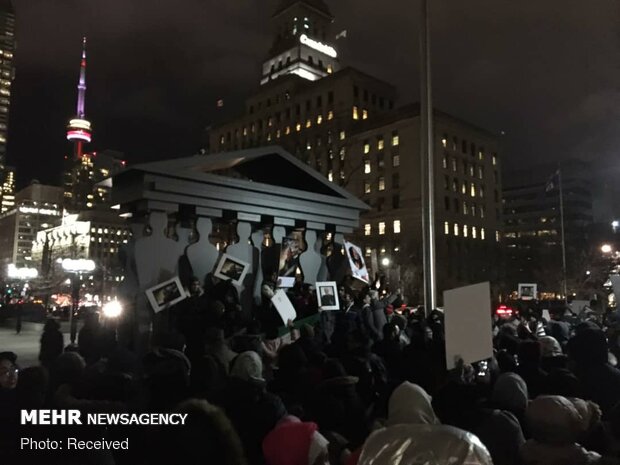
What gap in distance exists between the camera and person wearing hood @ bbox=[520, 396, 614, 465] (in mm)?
3191

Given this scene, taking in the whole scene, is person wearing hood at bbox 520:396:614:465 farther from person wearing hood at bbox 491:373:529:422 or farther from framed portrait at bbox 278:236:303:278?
framed portrait at bbox 278:236:303:278

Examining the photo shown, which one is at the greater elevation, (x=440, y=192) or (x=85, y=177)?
(x=85, y=177)

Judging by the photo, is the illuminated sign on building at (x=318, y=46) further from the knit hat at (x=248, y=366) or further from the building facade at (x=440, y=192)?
the knit hat at (x=248, y=366)

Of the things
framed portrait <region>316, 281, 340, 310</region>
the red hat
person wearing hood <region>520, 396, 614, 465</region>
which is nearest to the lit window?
framed portrait <region>316, 281, 340, 310</region>

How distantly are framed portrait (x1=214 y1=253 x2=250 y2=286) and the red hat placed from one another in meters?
7.36

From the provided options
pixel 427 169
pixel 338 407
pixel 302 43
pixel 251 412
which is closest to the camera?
pixel 251 412

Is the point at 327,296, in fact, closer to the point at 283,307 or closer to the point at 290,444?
the point at 283,307

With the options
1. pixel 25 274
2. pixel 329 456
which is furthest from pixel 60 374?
pixel 25 274

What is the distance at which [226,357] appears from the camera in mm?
6910

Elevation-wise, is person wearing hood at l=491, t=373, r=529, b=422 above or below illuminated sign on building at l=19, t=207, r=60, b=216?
below

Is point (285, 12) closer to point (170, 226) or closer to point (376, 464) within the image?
point (170, 226)

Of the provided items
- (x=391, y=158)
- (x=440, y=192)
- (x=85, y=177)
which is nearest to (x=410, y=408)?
(x=391, y=158)

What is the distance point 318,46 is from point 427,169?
110962 millimetres

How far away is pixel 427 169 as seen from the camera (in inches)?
456
